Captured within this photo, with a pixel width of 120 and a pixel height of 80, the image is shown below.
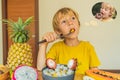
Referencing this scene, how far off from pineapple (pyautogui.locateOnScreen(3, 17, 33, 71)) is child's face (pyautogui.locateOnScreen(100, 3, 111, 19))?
263 centimetres

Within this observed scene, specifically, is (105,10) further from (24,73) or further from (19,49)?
(24,73)

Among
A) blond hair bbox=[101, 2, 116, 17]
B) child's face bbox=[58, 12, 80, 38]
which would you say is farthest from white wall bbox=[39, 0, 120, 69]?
child's face bbox=[58, 12, 80, 38]

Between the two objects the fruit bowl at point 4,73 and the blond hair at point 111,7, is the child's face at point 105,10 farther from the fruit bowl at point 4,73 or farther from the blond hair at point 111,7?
the fruit bowl at point 4,73

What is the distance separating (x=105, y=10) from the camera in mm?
3602

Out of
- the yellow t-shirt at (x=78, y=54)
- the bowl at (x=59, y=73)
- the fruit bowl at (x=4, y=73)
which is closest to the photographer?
the bowl at (x=59, y=73)

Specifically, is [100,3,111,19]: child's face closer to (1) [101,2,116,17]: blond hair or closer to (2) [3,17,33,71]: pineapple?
(1) [101,2,116,17]: blond hair

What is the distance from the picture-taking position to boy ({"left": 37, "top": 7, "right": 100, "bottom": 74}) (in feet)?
3.87

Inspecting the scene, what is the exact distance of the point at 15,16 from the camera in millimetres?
4156

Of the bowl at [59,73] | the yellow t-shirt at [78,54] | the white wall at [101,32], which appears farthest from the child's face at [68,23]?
the white wall at [101,32]

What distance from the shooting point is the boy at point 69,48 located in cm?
118

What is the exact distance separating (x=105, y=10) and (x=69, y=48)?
2.38 m

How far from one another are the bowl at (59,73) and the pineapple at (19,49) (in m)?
0.19

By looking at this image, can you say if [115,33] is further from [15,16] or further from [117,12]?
[15,16]

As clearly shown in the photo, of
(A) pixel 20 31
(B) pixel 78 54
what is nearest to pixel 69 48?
(B) pixel 78 54
